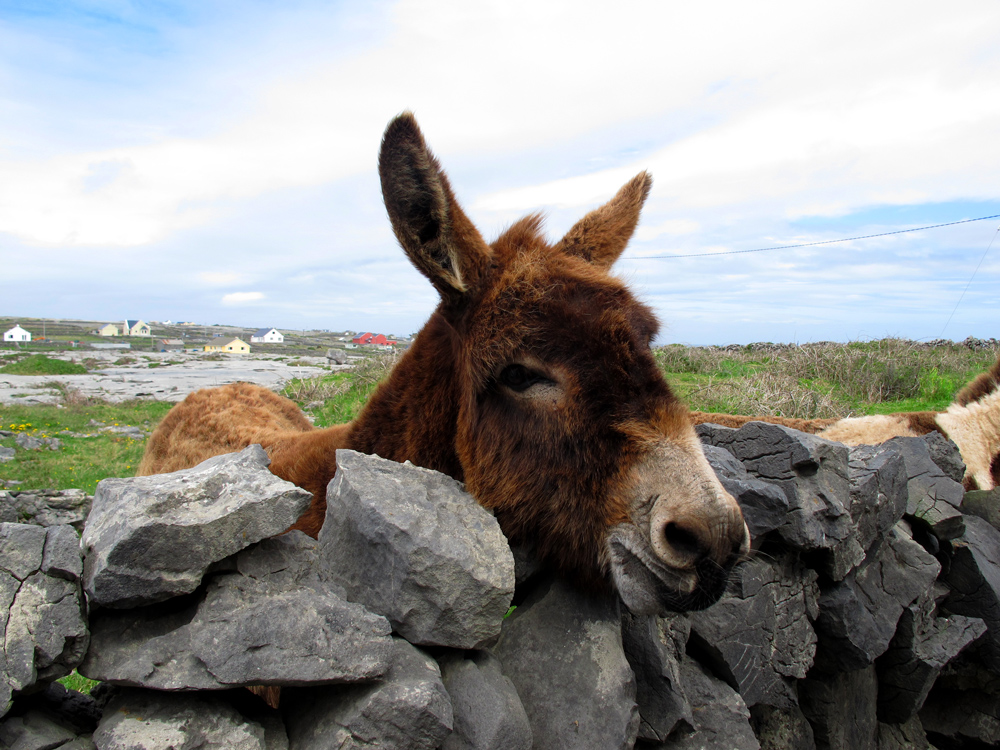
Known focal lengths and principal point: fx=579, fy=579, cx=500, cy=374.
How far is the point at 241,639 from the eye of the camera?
1.89 metres

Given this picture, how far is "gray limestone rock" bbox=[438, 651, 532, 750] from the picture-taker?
2.10 meters

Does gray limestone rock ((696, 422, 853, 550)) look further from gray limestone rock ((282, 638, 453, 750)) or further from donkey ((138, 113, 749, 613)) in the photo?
gray limestone rock ((282, 638, 453, 750))

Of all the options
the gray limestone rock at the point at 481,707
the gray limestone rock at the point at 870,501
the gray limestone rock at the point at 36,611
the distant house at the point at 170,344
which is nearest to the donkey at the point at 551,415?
the gray limestone rock at the point at 481,707

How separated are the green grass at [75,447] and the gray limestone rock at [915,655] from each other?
33.0 ft

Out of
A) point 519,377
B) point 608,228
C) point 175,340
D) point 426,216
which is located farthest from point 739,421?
point 175,340

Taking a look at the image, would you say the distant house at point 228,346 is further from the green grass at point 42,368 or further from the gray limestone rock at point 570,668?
the gray limestone rock at point 570,668

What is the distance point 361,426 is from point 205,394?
327 centimetres

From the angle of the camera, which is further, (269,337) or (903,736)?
(269,337)

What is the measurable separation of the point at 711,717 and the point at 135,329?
10731cm

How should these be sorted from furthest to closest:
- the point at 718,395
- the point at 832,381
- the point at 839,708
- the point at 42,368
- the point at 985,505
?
the point at 42,368 → the point at 832,381 → the point at 718,395 → the point at 985,505 → the point at 839,708

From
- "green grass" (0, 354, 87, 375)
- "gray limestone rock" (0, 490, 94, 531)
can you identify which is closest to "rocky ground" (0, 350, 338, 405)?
"green grass" (0, 354, 87, 375)

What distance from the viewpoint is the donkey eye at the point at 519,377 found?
2596mm

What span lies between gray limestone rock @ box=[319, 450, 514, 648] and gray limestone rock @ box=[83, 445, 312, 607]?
0.72ft

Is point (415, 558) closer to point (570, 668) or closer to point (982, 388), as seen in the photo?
point (570, 668)
